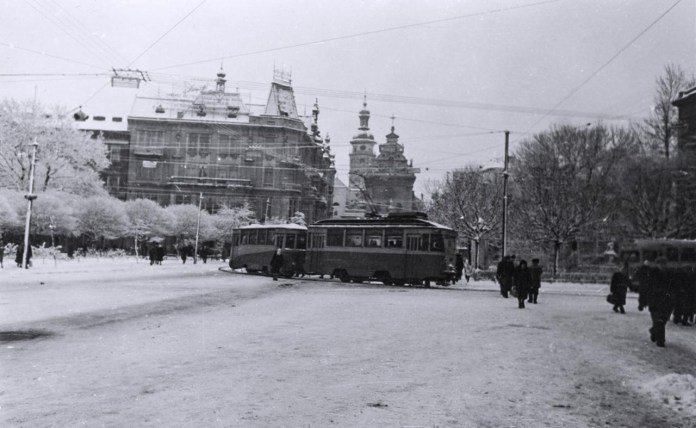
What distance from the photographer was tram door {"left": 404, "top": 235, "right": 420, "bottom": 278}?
97.6 ft

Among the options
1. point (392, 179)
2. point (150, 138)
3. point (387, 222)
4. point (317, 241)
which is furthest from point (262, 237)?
point (392, 179)

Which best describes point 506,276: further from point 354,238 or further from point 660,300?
point 660,300

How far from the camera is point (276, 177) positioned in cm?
8075

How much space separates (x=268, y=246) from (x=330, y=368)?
2885 centimetres

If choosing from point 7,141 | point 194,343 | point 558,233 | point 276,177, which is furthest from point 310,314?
point 276,177

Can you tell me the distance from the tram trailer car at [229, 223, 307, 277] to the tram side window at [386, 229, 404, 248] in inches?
285

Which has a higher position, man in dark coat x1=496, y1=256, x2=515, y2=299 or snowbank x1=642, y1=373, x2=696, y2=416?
man in dark coat x1=496, y1=256, x2=515, y2=299

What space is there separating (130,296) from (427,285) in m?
16.0

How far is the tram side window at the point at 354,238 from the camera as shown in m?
31.7

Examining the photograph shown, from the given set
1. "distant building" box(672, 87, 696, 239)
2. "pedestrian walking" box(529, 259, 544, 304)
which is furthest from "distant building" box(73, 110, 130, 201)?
"pedestrian walking" box(529, 259, 544, 304)

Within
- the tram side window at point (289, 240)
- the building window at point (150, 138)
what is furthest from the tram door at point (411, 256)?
the building window at point (150, 138)

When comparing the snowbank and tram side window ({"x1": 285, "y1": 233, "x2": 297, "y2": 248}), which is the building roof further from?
the snowbank

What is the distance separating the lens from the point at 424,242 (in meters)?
29.5

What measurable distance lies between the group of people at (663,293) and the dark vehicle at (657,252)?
11.7m
